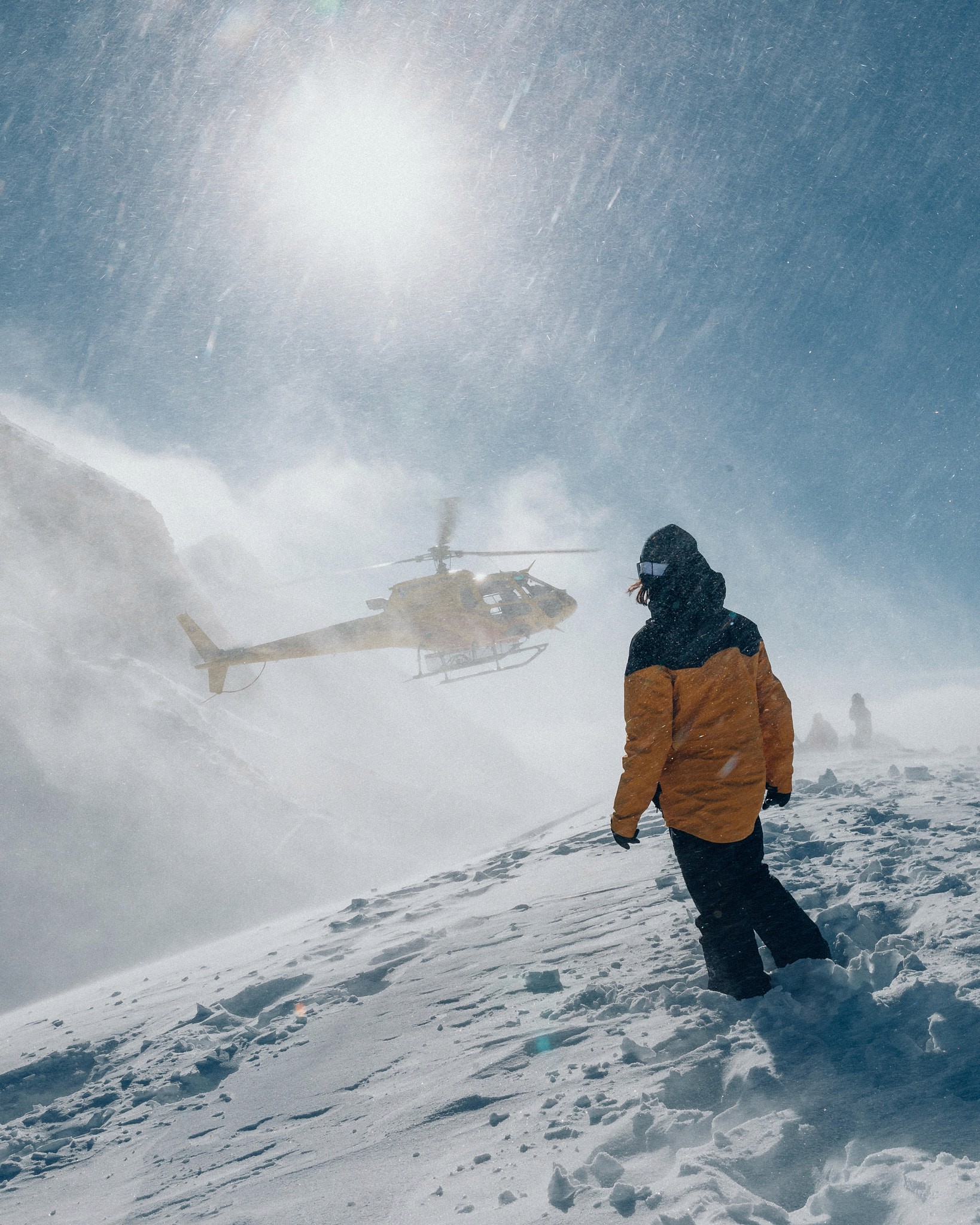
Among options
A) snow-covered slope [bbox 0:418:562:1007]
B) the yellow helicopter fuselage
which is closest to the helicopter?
the yellow helicopter fuselage

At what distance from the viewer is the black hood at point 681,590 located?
2613 millimetres

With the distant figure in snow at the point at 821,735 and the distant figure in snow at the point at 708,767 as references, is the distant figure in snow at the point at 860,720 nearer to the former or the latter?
the distant figure in snow at the point at 821,735

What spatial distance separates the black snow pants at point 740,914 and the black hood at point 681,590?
2.87ft

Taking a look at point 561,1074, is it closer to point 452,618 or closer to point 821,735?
point 452,618

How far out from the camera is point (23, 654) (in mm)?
24969

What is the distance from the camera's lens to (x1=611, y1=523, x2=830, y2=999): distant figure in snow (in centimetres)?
247

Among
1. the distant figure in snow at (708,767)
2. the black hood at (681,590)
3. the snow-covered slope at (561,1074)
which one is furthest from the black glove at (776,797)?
the black hood at (681,590)

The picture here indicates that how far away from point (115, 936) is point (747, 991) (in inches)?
925

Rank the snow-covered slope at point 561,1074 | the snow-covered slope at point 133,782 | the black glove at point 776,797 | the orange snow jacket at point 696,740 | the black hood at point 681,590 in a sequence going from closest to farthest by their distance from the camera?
the snow-covered slope at point 561,1074 → the orange snow jacket at point 696,740 → the black hood at point 681,590 → the black glove at point 776,797 → the snow-covered slope at point 133,782

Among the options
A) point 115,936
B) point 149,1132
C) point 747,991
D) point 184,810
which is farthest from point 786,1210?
point 184,810

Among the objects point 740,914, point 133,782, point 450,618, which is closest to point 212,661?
point 450,618

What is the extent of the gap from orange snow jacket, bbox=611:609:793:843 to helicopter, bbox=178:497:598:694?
35.9 feet

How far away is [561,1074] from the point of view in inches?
87.7

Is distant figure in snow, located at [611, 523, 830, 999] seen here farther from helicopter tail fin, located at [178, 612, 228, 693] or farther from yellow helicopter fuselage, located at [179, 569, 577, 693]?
helicopter tail fin, located at [178, 612, 228, 693]
